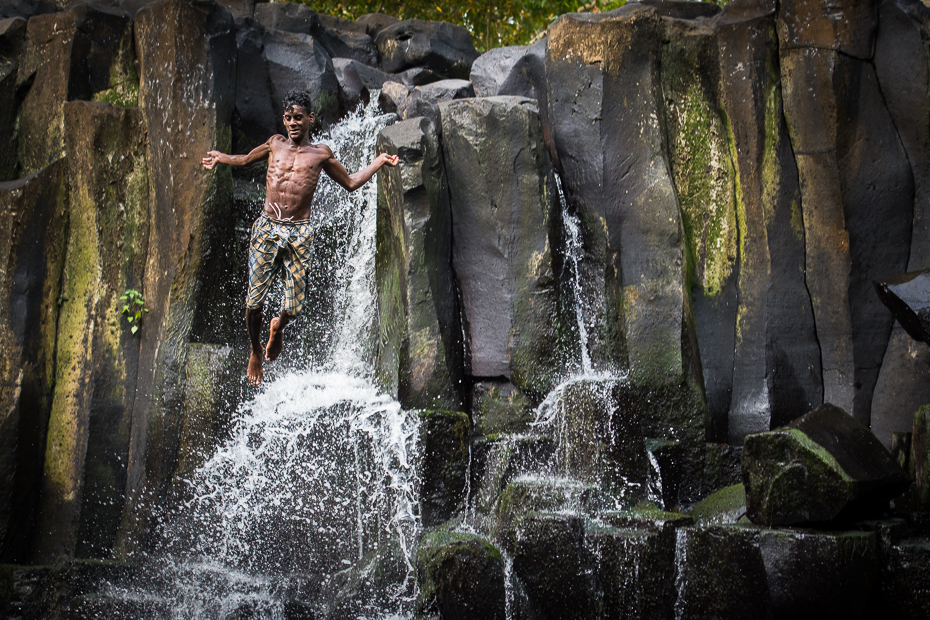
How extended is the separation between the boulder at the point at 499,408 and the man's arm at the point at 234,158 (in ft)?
8.71

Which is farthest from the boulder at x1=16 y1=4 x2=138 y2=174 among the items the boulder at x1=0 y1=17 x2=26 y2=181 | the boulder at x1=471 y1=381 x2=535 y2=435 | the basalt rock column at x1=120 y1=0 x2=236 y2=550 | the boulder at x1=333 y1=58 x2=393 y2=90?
the boulder at x1=471 y1=381 x2=535 y2=435

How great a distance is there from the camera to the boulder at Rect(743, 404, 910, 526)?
516 cm

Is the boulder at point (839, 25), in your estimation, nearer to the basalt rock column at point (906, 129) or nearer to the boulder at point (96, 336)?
the basalt rock column at point (906, 129)

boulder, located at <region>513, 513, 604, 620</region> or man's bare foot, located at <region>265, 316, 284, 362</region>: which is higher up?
man's bare foot, located at <region>265, 316, 284, 362</region>

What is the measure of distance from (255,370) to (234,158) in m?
1.66

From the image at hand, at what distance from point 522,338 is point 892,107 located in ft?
12.3

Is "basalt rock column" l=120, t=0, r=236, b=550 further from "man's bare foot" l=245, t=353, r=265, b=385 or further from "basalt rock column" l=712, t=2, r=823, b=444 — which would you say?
"basalt rock column" l=712, t=2, r=823, b=444

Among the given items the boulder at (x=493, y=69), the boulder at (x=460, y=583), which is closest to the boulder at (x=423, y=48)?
the boulder at (x=493, y=69)

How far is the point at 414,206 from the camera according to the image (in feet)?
24.6

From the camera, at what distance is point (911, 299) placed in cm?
621

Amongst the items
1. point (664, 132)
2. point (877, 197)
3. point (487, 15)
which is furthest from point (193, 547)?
point (487, 15)

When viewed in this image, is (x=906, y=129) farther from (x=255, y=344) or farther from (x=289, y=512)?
(x=289, y=512)

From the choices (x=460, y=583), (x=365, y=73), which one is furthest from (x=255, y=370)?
(x=365, y=73)

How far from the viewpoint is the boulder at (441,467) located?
636cm
